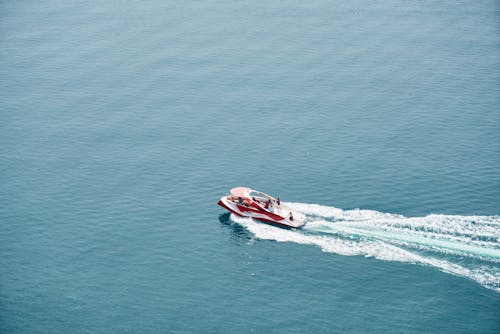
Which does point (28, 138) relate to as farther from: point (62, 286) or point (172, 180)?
point (62, 286)

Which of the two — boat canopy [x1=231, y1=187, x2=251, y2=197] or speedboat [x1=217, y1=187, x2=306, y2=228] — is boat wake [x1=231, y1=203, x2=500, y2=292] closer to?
speedboat [x1=217, y1=187, x2=306, y2=228]

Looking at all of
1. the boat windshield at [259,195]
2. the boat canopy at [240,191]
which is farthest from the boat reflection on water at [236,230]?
the boat windshield at [259,195]

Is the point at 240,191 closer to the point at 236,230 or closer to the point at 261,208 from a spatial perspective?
the point at 261,208

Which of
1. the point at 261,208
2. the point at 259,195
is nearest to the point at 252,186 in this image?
the point at 259,195

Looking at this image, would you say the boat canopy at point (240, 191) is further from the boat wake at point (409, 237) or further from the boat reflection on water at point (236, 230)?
the boat wake at point (409, 237)

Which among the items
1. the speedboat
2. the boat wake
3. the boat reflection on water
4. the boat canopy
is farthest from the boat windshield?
the boat reflection on water
